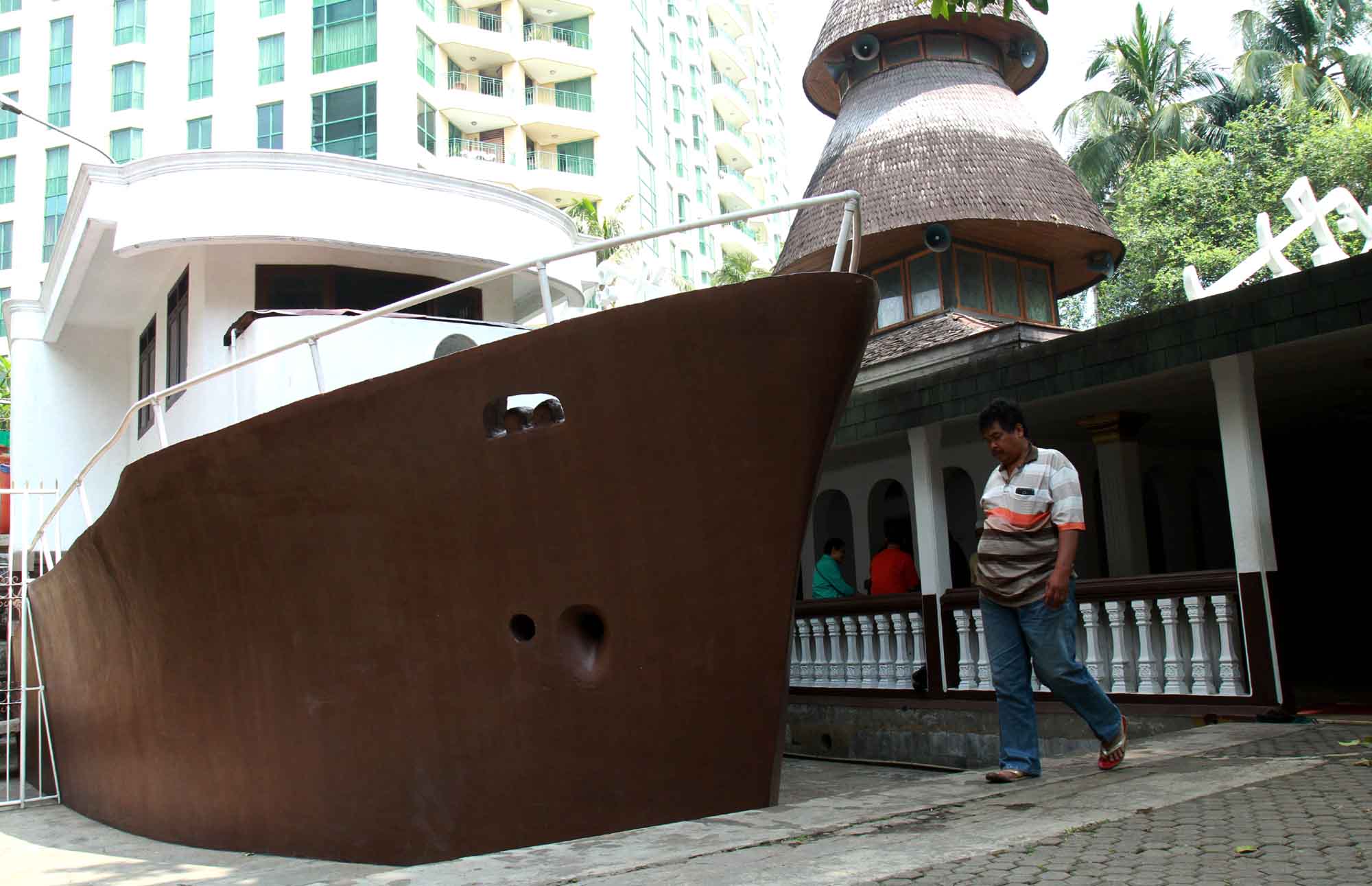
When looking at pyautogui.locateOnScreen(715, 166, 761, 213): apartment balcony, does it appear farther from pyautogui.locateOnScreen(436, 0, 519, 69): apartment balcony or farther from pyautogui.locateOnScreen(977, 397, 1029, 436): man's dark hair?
pyautogui.locateOnScreen(977, 397, 1029, 436): man's dark hair

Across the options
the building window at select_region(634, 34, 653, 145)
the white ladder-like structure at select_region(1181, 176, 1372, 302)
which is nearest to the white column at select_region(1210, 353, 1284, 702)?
the white ladder-like structure at select_region(1181, 176, 1372, 302)

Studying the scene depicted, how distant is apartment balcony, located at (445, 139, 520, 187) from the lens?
1661 inches

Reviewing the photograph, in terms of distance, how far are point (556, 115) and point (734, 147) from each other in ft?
62.6

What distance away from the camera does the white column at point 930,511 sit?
9.30 meters

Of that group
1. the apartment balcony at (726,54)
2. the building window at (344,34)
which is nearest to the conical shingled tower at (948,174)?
the building window at (344,34)

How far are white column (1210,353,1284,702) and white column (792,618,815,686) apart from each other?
3871 mm

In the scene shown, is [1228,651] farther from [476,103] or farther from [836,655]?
[476,103]

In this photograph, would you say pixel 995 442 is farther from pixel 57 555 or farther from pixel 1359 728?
pixel 57 555

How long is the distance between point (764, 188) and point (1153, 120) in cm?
3362

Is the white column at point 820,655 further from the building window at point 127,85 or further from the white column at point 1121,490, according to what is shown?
the building window at point 127,85

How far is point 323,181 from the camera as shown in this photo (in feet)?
26.8

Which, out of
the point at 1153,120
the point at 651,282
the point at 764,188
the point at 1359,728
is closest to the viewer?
the point at 1359,728

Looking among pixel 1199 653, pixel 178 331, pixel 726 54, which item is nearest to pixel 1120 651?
pixel 1199 653

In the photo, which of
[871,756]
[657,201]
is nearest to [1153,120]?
[657,201]
